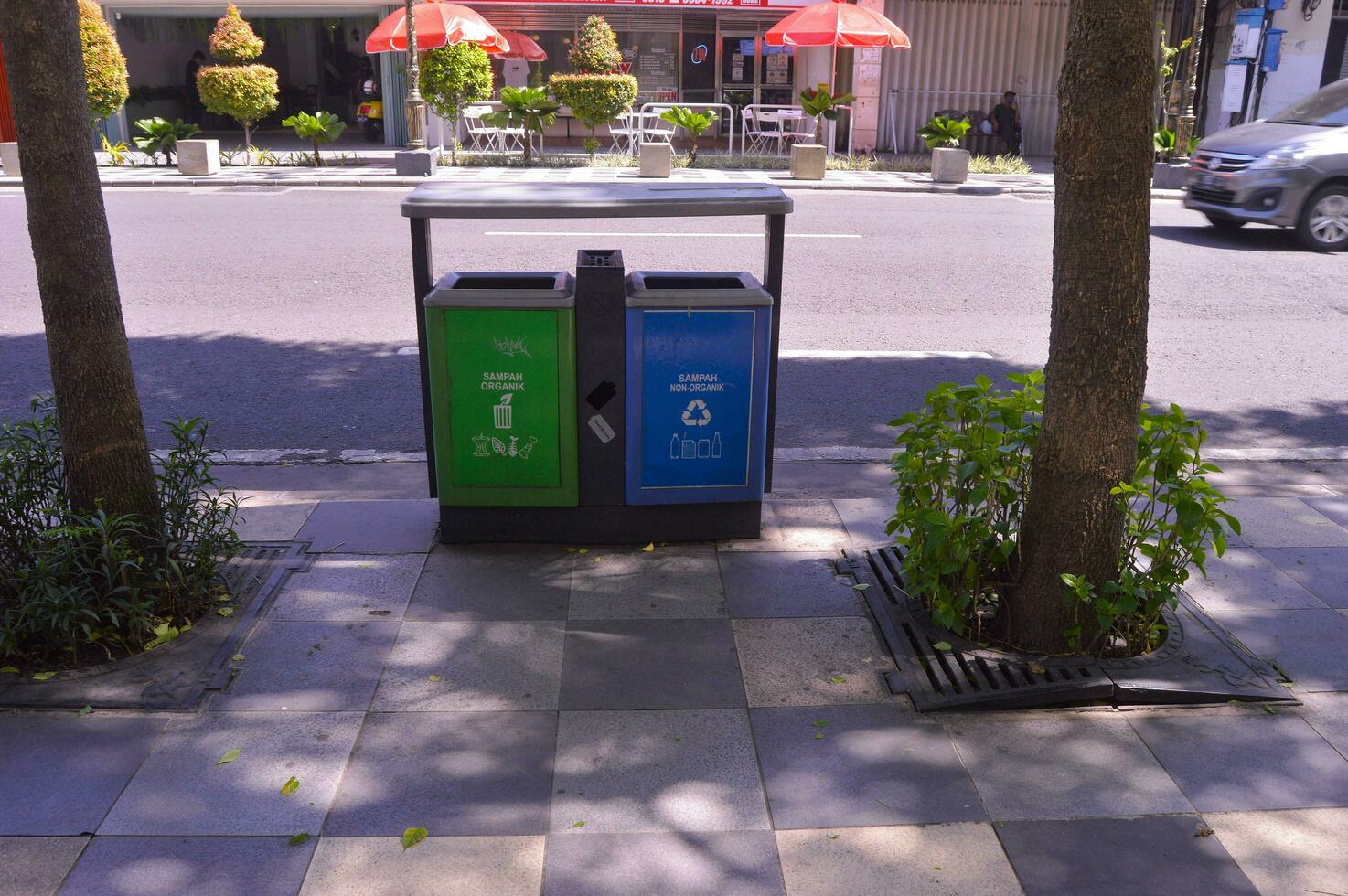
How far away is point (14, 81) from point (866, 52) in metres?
21.4

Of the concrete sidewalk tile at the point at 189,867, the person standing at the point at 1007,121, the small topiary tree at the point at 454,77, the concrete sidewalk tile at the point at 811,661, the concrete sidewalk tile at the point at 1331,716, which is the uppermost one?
the small topiary tree at the point at 454,77

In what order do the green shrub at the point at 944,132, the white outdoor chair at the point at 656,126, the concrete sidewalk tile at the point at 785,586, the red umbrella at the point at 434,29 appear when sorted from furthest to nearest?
the white outdoor chair at the point at 656,126 → the green shrub at the point at 944,132 → the red umbrella at the point at 434,29 → the concrete sidewalk tile at the point at 785,586

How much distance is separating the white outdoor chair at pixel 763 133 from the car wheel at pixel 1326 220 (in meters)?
10.9

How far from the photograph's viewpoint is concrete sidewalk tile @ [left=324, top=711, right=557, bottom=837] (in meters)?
3.27

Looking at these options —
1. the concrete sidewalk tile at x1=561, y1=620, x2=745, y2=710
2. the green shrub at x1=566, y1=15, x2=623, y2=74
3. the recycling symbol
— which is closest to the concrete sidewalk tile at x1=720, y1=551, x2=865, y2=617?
the concrete sidewalk tile at x1=561, y1=620, x2=745, y2=710

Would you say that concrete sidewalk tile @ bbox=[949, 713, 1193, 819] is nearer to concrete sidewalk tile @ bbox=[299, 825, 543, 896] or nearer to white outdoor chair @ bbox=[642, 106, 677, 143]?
concrete sidewalk tile @ bbox=[299, 825, 543, 896]

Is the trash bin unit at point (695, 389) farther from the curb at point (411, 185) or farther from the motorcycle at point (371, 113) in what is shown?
the motorcycle at point (371, 113)

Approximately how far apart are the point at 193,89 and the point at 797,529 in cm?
2799

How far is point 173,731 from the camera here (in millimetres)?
3680

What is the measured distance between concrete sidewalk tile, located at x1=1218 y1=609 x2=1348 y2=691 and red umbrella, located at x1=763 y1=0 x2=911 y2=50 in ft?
54.2

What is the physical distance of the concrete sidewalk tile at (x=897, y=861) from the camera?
3.04 metres

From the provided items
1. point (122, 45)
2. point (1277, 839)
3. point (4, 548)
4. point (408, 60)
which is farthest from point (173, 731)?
point (122, 45)

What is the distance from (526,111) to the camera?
19.9 meters

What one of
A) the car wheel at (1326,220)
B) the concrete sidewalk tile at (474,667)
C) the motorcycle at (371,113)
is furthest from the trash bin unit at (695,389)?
the motorcycle at (371,113)
